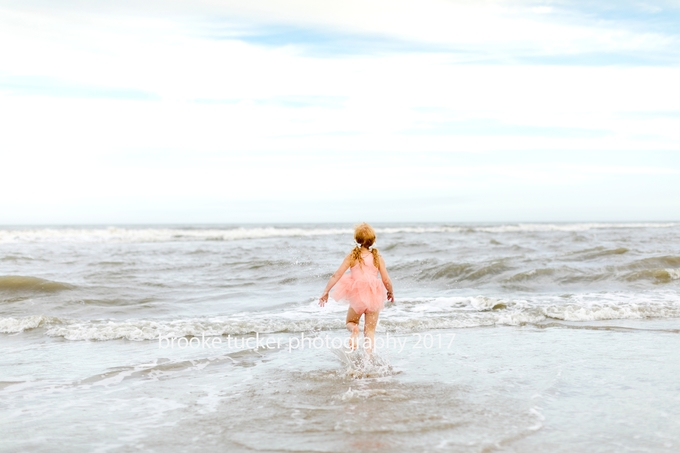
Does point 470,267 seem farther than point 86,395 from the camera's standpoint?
Yes

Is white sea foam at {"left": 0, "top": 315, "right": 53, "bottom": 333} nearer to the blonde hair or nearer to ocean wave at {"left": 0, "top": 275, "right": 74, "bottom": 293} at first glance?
ocean wave at {"left": 0, "top": 275, "right": 74, "bottom": 293}

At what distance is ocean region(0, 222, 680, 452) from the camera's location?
13.9 ft

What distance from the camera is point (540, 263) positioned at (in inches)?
650

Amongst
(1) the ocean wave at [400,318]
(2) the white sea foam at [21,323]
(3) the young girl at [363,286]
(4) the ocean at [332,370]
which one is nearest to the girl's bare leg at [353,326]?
(3) the young girl at [363,286]

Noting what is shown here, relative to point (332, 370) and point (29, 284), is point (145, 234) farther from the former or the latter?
point (332, 370)

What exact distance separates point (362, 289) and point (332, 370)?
3.43 feet

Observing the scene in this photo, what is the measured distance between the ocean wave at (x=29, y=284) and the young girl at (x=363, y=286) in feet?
27.2

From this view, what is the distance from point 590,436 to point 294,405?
228 cm

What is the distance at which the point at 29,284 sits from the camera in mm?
12992

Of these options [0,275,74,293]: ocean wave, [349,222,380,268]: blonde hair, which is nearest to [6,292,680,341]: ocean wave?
[349,222,380,268]: blonde hair

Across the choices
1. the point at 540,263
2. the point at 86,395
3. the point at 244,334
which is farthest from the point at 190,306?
the point at 540,263

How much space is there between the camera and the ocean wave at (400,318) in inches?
334

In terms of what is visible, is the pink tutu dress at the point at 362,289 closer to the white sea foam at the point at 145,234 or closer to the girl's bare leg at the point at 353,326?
the girl's bare leg at the point at 353,326

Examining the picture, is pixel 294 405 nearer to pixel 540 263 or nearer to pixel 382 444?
pixel 382 444
